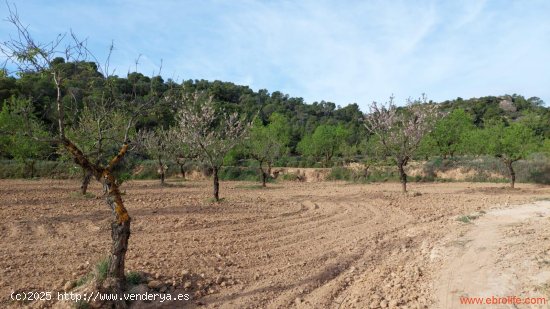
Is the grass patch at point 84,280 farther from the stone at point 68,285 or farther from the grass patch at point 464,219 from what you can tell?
the grass patch at point 464,219

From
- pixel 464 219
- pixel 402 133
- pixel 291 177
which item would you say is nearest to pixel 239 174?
pixel 291 177

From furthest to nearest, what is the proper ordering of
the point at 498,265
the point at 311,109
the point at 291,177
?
the point at 311,109 < the point at 291,177 < the point at 498,265

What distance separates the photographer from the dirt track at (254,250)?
232 inches

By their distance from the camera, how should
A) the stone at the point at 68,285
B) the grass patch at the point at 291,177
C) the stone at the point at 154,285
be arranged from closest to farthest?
1. the stone at the point at 68,285
2. the stone at the point at 154,285
3. the grass patch at the point at 291,177

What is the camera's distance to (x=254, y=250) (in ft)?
27.2

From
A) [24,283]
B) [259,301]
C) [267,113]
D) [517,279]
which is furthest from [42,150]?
[267,113]

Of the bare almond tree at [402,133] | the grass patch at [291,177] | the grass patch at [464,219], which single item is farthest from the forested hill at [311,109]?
the grass patch at [464,219]

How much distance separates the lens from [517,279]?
593 centimetres

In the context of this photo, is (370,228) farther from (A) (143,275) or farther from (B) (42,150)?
(B) (42,150)

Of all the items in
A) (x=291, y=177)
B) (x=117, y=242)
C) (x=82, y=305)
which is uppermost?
(x=291, y=177)

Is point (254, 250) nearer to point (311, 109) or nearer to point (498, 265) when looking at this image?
point (498, 265)

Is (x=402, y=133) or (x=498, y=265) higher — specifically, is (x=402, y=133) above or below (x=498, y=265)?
above

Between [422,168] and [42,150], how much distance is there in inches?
1201

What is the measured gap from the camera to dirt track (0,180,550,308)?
589 centimetres
